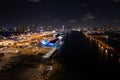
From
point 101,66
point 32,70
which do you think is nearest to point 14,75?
point 32,70

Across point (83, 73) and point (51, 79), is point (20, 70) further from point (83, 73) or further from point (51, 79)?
point (83, 73)

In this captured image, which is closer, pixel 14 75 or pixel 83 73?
pixel 14 75

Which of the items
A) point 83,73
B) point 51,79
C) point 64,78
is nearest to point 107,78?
point 83,73

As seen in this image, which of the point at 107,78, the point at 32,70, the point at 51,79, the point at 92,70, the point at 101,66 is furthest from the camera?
the point at 101,66

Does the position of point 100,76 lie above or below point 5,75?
below

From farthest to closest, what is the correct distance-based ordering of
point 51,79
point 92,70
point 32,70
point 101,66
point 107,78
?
point 101,66 < point 92,70 < point 107,78 < point 32,70 < point 51,79

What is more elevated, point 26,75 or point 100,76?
point 26,75

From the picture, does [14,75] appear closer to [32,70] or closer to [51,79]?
[32,70]

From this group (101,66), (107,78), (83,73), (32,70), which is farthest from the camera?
(101,66)

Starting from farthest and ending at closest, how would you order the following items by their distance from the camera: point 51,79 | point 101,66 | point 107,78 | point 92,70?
1. point 101,66
2. point 92,70
3. point 107,78
4. point 51,79
